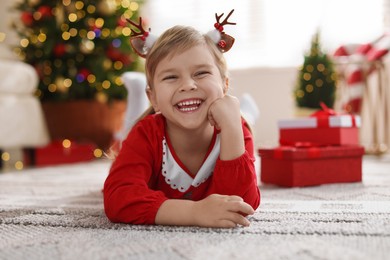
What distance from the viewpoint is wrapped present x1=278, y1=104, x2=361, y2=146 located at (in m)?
1.45

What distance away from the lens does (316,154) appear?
1329 mm

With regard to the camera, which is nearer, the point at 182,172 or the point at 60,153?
the point at 182,172

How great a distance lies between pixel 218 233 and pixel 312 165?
2.29 feet

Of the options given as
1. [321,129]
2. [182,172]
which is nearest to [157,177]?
[182,172]

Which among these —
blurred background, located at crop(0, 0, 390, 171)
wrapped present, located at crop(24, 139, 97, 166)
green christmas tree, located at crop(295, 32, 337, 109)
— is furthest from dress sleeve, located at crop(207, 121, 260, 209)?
wrapped present, located at crop(24, 139, 97, 166)

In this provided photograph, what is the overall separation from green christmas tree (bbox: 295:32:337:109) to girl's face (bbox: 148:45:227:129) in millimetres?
1523

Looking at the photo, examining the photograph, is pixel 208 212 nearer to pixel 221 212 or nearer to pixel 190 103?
pixel 221 212

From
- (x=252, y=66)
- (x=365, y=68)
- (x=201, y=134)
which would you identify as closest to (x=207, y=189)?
(x=201, y=134)

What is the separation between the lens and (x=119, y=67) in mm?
2736

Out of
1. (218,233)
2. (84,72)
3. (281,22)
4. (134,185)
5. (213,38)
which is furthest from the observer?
(281,22)

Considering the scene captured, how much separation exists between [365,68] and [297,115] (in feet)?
1.85

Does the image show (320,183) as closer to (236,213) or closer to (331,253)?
(236,213)

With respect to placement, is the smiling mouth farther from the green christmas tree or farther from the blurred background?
the green christmas tree

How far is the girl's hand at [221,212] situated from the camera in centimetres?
75
